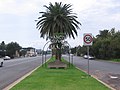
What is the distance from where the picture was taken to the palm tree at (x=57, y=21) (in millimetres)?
55875

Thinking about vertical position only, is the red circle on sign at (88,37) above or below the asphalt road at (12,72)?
above

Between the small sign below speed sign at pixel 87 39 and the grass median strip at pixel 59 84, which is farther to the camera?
the small sign below speed sign at pixel 87 39

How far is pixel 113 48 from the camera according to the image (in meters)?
90.8

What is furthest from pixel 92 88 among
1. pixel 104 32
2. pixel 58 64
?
pixel 104 32

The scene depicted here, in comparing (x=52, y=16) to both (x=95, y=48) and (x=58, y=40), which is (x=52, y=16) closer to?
(x=58, y=40)

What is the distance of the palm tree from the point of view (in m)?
55.9

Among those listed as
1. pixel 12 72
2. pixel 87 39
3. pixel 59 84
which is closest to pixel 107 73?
pixel 87 39

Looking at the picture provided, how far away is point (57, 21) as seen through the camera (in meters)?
55.6

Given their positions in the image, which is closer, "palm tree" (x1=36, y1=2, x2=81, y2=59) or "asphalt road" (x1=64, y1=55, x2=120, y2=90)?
"asphalt road" (x1=64, y1=55, x2=120, y2=90)

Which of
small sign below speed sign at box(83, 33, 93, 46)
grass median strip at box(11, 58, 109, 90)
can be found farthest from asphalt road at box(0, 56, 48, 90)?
small sign below speed sign at box(83, 33, 93, 46)

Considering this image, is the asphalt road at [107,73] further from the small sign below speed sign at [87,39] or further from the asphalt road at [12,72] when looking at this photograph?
the asphalt road at [12,72]

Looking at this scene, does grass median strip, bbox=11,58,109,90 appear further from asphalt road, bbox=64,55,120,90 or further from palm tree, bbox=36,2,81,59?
palm tree, bbox=36,2,81,59

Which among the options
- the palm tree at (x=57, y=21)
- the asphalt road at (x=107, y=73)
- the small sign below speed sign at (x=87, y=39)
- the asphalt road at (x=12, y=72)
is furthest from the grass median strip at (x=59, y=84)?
the palm tree at (x=57, y=21)

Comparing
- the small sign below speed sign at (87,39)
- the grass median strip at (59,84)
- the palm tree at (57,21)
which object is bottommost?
the grass median strip at (59,84)
